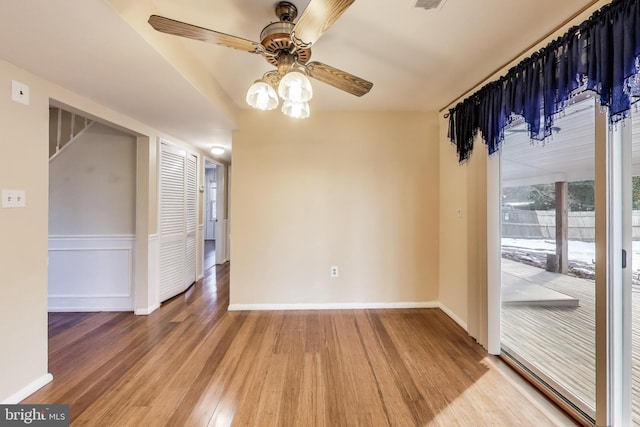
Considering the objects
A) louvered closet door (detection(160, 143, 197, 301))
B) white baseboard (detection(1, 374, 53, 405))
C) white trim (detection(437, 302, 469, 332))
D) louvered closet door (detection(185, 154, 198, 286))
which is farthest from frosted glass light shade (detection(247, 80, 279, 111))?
louvered closet door (detection(185, 154, 198, 286))

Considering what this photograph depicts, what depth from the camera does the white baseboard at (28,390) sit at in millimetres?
1668

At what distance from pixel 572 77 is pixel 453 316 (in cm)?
235

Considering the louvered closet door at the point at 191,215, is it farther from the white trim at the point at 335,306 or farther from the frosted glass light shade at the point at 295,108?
the frosted glass light shade at the point at 295,108

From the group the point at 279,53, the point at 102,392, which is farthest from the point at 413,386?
the point at 279,53

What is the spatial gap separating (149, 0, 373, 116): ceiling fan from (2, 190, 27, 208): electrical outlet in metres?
1.43

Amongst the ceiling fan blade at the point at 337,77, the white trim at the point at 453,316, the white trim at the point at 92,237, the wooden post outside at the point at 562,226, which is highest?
the ceiling fan blade at the point at 337,77

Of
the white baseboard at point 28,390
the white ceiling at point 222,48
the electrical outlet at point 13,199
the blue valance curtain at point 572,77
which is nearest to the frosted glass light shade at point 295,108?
the white ceiling at point 222,48

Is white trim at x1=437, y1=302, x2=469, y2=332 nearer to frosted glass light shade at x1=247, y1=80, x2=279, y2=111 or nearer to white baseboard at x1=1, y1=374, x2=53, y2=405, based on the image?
frosted glass light shade at x1=247, y1=80, x2=279, y2=111

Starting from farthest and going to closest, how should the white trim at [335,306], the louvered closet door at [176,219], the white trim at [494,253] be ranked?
the louvered closet door at [176,219] < the white trim at [335,306] < the white trim at [494,253]

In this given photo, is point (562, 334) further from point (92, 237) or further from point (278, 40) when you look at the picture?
point (92, 237)

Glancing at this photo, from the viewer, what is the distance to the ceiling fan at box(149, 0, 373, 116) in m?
1.12

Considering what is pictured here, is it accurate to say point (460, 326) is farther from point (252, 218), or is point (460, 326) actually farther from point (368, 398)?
point (252, 218)

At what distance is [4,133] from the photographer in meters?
1.66

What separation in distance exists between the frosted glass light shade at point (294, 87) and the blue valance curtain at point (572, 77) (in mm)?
1448
